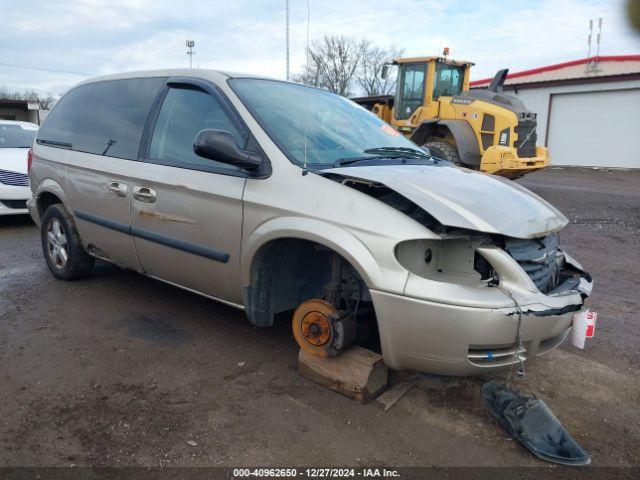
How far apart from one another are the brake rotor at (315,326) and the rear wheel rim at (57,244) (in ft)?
8.87

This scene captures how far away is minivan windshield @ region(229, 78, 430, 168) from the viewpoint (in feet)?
10.5

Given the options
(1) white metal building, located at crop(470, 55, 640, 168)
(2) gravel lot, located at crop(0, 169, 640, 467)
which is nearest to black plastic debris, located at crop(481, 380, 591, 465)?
(2) gravel lot, located at crop(0, 169, 640, 467)

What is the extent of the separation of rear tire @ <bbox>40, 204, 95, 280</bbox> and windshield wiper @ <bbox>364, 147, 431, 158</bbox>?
8.97ft

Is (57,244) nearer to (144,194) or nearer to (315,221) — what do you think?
(144,194)

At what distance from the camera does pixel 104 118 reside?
4.25 metres

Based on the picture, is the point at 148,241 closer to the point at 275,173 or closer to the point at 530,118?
the point at 275,173

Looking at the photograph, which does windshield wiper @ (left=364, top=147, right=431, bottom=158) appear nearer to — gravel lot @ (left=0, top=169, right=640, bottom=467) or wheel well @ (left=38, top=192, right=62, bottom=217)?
gravel lot @ (left=0, top=169, right=640, bottom=467)

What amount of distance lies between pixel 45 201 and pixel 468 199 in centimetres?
406

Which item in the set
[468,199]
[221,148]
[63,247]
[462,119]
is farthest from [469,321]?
[462,119]

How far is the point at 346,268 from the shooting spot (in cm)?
296

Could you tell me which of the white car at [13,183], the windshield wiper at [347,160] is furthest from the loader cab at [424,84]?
the windshield wiper at [347,160]

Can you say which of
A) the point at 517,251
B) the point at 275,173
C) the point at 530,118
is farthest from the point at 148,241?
the point at 530,118

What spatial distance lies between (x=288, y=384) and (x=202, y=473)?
0.86m

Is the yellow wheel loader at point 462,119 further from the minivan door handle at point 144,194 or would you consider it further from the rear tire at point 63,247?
the minivan door handle at point 144,194
